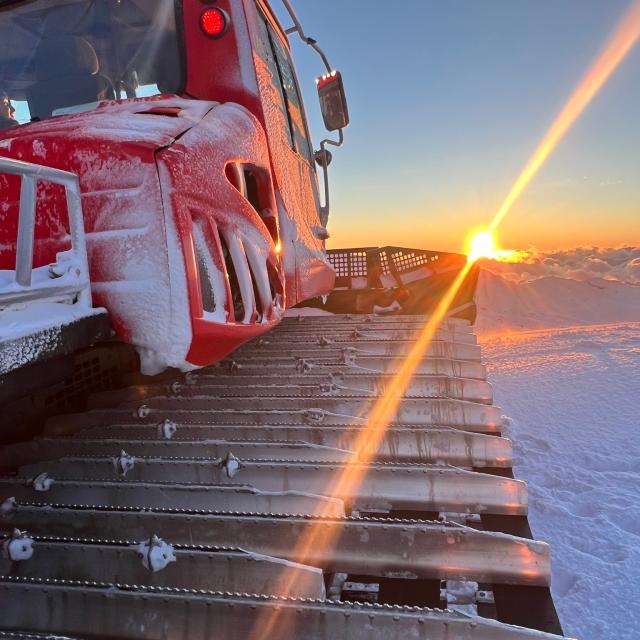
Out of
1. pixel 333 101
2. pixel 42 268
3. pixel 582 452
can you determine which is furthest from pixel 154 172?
pixel 582 452

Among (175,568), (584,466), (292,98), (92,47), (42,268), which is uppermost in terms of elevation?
(292,98)

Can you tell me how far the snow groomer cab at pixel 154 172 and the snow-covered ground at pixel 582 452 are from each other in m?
1.92

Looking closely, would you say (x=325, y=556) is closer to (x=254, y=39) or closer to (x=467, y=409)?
(x=467, y=409)

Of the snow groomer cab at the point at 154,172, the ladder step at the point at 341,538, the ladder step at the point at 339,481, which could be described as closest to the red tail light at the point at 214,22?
the snow groomer cab at the point at 154,172

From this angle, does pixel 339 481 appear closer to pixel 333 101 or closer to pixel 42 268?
pixel 42 268

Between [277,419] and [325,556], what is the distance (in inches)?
42.5

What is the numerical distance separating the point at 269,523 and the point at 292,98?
11.3ft

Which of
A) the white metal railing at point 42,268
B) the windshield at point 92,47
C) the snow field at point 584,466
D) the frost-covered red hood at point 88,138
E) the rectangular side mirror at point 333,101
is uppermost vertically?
the rectangular side mirror at point 333,101

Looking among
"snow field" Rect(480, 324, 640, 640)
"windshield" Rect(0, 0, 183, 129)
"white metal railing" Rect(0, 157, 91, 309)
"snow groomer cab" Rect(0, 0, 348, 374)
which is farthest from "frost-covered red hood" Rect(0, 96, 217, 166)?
"snow field" Rect(480, 324, 640, 640)

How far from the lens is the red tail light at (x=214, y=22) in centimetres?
289

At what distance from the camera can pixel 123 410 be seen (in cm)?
284

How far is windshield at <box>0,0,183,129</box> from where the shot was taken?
3002 millimetres

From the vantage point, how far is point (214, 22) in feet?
9.49

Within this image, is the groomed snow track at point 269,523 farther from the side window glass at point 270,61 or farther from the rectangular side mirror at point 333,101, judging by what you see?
the rectangular side mirror at point 333,101
